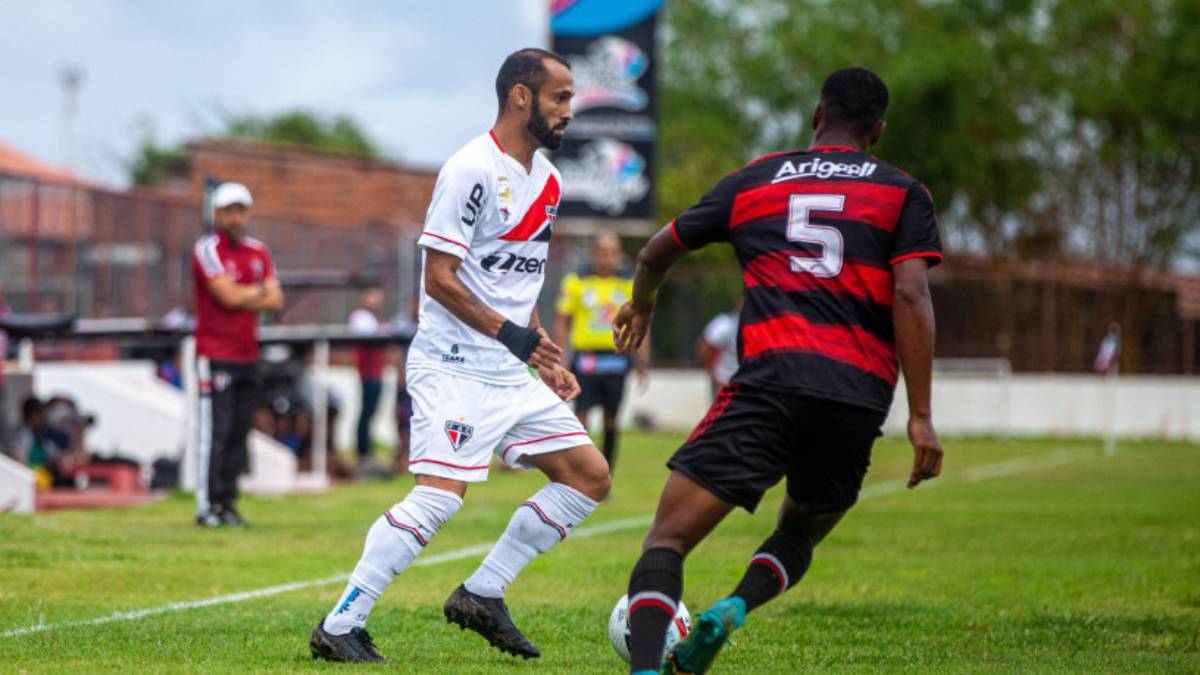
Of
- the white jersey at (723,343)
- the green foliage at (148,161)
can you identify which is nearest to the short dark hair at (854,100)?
the white jersey at (723,343)

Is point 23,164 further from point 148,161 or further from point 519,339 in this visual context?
point 519,339

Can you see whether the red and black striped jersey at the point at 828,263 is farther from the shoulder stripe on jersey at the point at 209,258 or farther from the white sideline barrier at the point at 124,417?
the white sideline barrier at the point at 124,417

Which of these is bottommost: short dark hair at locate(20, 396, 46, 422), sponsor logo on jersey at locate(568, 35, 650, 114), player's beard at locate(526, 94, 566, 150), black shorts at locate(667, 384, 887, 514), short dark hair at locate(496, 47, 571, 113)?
short dark hair at locate(20, 396, 46, 422)

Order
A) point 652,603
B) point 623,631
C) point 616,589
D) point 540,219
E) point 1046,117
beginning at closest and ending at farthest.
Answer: point 652,603 → point 623,631 → point 540,219 → point 616,589 → point 1046,117

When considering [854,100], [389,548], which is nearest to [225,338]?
[389,548]

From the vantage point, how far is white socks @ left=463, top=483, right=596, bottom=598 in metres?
6.45

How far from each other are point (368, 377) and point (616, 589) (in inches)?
478

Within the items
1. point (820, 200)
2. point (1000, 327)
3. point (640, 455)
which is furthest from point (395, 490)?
point (1000, 327)

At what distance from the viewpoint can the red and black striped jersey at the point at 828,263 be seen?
525cm

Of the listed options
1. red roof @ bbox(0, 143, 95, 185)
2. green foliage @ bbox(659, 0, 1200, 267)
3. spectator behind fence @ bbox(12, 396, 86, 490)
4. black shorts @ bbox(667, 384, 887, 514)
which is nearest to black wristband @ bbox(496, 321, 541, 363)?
black shorts @ bbox(667, 384, 887, 514)

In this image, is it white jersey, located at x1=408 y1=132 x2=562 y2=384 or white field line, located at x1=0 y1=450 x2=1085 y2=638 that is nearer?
white jersey, located at x1=408 y1=132 x2=562 y2=384

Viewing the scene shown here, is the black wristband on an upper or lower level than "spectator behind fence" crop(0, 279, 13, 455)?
upper

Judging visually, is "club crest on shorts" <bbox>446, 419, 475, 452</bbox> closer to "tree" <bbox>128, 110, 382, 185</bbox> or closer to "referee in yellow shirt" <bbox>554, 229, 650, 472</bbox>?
"referee in yellow shirt" <bbox>554, 229, 650, 472</bbox>

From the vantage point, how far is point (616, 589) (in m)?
8.70
